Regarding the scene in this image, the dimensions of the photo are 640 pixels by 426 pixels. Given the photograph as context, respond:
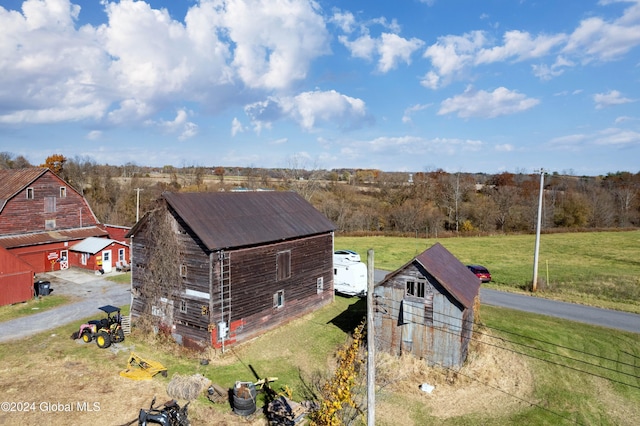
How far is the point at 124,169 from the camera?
114750 millimetres

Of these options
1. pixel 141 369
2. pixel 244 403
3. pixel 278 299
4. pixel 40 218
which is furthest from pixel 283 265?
pixel 40 218

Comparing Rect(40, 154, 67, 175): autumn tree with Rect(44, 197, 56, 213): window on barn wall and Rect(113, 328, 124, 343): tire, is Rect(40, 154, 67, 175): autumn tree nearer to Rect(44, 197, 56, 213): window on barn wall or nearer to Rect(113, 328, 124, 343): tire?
Rect(44, 197, 56, 213): window on barn wall

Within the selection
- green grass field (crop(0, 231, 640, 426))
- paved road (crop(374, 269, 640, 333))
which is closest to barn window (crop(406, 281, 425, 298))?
green grass field (crop(0, 231, 640, 426))

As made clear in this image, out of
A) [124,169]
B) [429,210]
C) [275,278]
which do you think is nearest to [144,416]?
[275,278]

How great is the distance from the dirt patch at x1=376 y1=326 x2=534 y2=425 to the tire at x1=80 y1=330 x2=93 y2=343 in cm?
1564

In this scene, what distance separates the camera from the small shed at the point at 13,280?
28234 millimetres

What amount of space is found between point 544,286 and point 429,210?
140 ft

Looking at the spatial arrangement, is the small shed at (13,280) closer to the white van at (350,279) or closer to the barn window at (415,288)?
the white van at (350,279)

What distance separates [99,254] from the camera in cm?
3819

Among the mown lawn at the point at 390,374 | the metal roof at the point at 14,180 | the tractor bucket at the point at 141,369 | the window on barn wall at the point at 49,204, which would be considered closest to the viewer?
the mown lawn at the point at 390,374

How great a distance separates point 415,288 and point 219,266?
10103mm

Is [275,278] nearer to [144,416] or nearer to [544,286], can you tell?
[144,416]

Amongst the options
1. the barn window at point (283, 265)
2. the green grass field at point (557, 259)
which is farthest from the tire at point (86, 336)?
the green grass field at point (557, 259)

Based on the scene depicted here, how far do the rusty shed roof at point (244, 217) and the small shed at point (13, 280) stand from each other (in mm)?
15746
